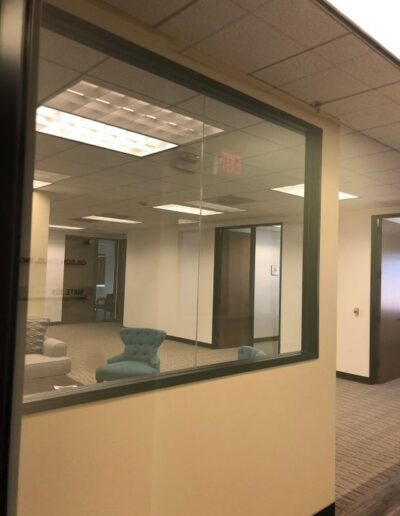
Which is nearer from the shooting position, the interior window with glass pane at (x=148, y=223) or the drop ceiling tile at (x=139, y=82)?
the interior window with glass pane at (x=148, y=223)

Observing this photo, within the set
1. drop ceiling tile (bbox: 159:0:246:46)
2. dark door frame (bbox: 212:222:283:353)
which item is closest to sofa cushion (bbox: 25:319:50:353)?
drop ceiling tile (bbox: 159:0:246:46)

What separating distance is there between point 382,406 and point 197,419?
381cm

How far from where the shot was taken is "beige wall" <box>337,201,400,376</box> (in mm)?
6180

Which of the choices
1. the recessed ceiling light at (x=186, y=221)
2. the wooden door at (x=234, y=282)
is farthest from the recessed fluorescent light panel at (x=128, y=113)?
the wooden door at (x=234, y=282)

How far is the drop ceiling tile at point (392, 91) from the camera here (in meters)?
2.40

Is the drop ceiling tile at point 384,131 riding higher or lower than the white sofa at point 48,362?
higher

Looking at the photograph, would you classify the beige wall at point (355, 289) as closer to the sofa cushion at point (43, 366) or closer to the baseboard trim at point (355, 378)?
the baseboard trim at point (355, 378)

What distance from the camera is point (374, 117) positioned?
2867 millimetres

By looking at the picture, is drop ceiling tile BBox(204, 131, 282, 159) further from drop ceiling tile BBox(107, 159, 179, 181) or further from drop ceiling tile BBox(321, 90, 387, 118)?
drop ceiling tile BBox(107, 159, 179, 181)

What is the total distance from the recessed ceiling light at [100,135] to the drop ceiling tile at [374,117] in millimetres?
1411

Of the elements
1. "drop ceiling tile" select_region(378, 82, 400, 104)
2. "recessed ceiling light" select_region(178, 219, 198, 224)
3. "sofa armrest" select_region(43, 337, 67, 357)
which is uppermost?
"drop ceiling tile" select_region(378, 82, 400, 104)

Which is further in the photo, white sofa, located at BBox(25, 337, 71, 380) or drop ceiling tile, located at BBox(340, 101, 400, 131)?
drop ceiling tile, located at BBox(340, 101, 400, 131)

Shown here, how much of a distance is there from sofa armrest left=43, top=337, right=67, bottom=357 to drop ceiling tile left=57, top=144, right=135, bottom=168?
6.31 ft

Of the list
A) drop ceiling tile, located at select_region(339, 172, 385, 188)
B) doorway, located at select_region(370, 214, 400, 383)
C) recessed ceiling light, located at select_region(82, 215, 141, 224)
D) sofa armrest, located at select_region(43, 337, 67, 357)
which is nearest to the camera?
sofa armrest, located at select_region(43, 337, 67, 357)
